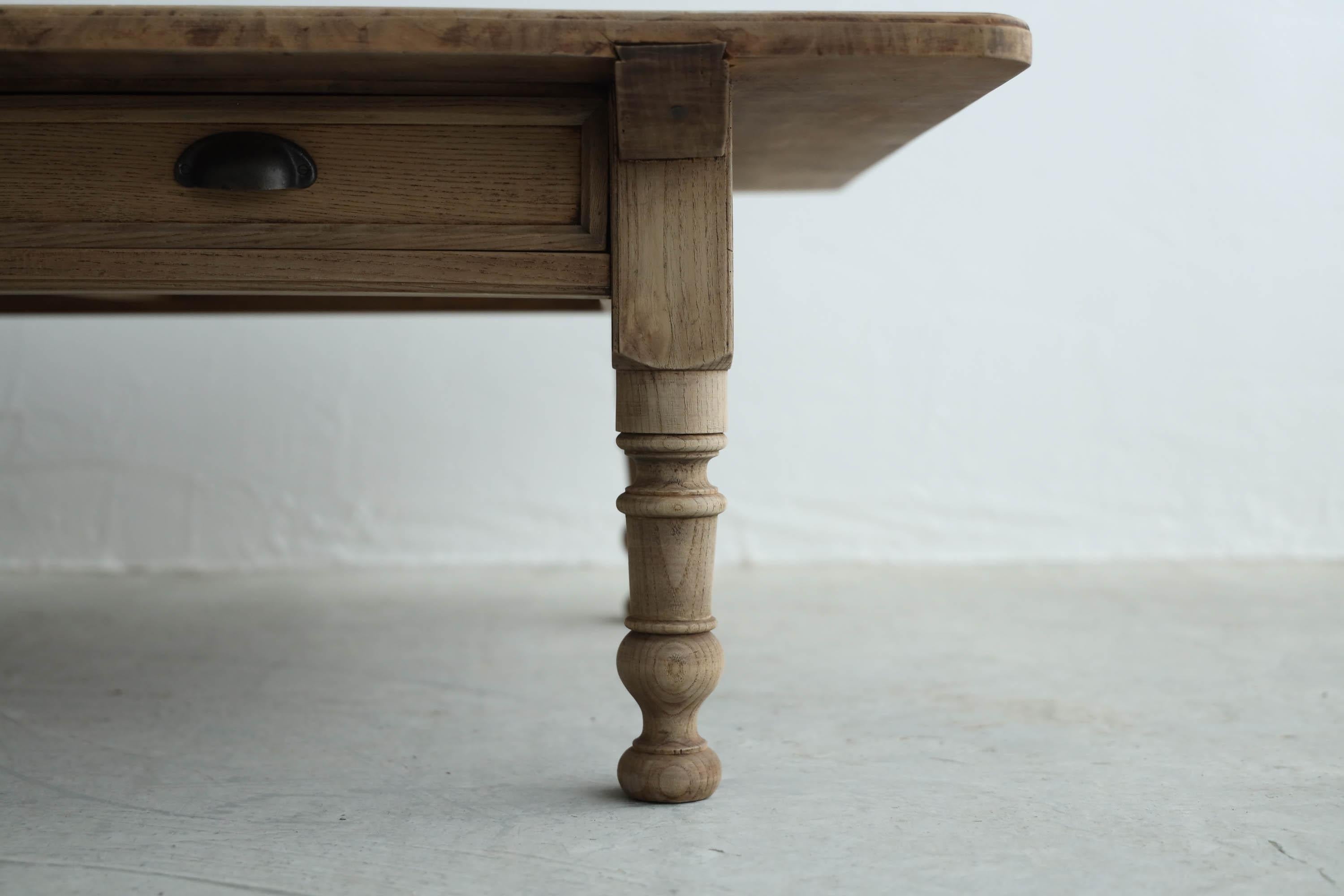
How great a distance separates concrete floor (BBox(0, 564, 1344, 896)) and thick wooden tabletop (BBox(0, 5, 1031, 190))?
24.8 inches

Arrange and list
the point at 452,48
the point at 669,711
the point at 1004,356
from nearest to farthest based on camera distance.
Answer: the point at 452,48, the point at 669,711, the point at 1004,356

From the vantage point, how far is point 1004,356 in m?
2.85

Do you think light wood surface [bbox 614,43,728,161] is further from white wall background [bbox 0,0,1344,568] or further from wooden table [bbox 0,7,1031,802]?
white wall background [bbox 0,0,1344,568]

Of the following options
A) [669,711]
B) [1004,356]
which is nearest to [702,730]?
[669,711]

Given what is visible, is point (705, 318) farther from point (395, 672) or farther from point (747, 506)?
point (747, 506)

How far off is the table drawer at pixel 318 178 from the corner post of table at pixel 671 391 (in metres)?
0.05

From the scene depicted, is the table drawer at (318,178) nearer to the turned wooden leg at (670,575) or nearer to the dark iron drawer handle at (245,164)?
the dark iron drawer handle at (245,164)

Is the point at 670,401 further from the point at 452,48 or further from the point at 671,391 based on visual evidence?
the point at 452,48

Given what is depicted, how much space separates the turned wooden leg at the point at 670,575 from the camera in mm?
1049

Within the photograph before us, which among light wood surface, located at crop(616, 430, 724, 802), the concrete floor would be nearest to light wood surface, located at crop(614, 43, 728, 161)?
light wood surface, located at crop(616, 430, 724, 802)

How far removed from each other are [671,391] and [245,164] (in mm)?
406

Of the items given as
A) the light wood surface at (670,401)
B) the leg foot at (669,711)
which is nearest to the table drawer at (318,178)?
the light wood surface at (670,401)

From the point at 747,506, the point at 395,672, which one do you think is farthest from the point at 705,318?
the point at 747,506

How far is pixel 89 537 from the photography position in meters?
2.71
